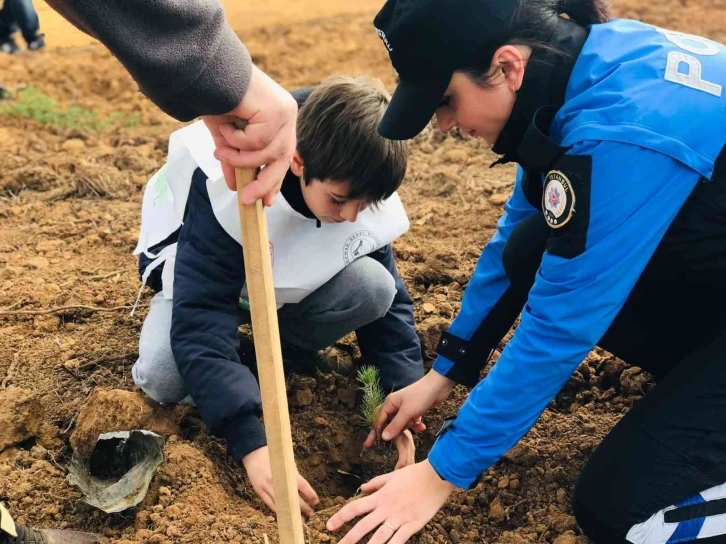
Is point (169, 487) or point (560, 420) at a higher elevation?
point (560, 420)

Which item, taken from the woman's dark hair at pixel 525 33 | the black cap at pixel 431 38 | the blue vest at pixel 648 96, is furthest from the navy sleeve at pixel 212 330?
the blue vest at pixel 648 96

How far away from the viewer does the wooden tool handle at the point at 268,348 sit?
1.67 m

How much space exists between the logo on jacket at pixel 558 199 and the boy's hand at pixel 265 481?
0.98 metres

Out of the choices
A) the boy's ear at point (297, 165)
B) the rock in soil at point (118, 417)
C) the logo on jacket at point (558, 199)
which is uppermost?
the logo on jacket at point (558, 199)

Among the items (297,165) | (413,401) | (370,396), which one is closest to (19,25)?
(297,165)

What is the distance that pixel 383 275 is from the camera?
8.96 ft

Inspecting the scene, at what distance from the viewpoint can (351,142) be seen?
2332mm

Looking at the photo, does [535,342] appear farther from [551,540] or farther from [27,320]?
[27,320]

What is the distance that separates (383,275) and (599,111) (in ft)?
3.59

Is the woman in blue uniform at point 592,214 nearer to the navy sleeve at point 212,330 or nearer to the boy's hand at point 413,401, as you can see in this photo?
the boy's hand at point 413,401

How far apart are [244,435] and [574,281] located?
1.03 metres

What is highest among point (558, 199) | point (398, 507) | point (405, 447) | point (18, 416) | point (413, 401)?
point (558, 199)

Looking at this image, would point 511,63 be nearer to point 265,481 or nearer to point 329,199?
point 329,199

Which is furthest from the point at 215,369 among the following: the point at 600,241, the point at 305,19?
the point at 305,19
